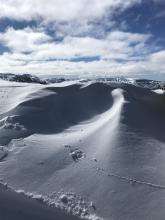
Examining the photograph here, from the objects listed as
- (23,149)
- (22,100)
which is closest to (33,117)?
(22,100)

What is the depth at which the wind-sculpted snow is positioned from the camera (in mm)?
8203

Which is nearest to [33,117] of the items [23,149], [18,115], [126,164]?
[18,115]

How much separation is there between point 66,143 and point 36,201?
312 centimetres

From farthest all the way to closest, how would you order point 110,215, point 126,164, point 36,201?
point 126,164 → point 36,201 → point 110,215

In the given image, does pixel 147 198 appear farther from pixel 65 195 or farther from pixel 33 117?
pixel 33 117

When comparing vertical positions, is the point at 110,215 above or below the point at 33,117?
below

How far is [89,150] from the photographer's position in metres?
10.6

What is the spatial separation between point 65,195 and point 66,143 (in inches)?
117

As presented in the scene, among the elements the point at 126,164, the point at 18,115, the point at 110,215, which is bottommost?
the point at 110,215

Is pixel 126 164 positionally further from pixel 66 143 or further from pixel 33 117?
pixel 33 117

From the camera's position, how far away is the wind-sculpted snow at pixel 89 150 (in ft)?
26.9

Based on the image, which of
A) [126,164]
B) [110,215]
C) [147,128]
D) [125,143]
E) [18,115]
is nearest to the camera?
[110,215]

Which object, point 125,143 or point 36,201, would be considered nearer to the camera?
point 36,201

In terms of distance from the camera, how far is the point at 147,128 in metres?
12.3
